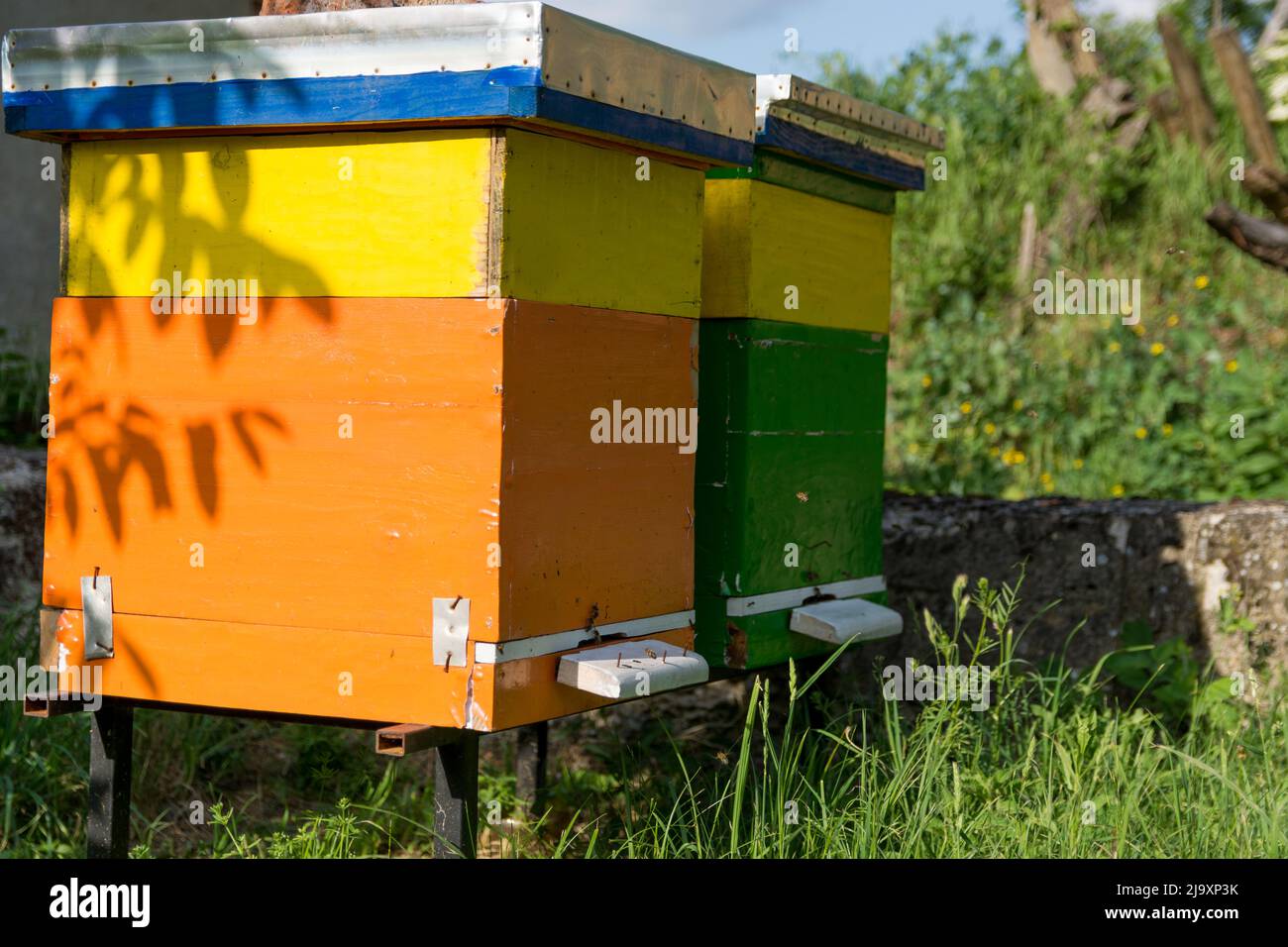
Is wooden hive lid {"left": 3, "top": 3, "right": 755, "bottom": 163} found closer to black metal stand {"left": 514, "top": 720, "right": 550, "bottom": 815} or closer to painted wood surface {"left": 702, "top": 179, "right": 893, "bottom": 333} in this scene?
painted wood surface {"left": 702, "top": 179, "right": 893, "bottom": 333}

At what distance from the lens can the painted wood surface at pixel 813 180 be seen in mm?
3465

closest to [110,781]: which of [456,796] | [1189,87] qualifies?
[456,796]

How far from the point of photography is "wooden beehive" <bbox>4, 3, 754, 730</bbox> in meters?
2.69

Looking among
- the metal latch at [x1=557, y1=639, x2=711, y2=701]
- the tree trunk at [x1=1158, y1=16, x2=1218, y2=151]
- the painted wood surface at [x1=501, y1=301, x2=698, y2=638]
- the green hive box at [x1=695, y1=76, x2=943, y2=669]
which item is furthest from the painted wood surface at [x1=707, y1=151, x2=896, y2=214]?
the tree trunk at [x1=1158, y1=16, x2=1218, y2=151]

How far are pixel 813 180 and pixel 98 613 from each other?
2.07 m

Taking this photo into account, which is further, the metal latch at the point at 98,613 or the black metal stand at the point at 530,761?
the black metal stand at the point at 530,761

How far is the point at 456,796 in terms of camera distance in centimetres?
298

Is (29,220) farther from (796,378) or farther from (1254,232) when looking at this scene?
(1254,232)

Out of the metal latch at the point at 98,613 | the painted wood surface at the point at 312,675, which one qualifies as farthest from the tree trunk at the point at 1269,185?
the metal latch at the point at 98,613

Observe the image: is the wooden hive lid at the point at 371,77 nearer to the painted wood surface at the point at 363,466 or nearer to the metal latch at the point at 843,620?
the painted wood surface at the point at 363,466

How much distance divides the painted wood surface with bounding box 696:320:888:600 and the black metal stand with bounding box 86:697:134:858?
1.43 m

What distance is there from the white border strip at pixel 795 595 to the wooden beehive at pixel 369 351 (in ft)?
1.07
